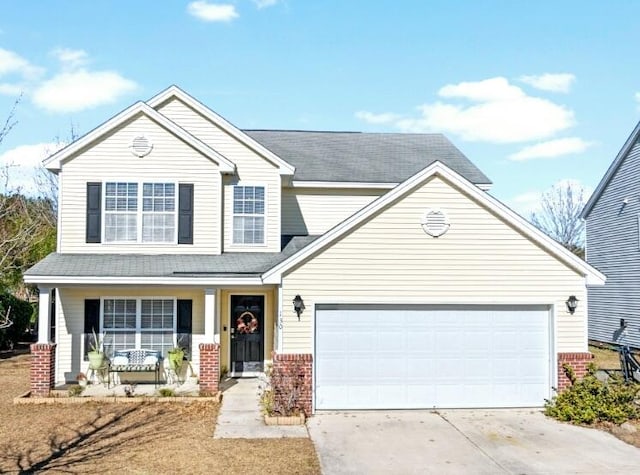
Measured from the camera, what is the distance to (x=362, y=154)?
19.5m

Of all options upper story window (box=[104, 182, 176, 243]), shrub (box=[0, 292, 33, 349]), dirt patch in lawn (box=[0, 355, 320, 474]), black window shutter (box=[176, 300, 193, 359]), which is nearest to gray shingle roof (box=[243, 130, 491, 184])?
upper story window (box=[104, 182, 176, 243])

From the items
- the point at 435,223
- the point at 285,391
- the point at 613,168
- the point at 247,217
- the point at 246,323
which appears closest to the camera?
the point at 285,391

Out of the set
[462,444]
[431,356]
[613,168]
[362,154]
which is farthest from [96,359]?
[613,168]

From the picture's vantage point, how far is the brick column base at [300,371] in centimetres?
1188

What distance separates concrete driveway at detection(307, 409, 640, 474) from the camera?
8.85 metres

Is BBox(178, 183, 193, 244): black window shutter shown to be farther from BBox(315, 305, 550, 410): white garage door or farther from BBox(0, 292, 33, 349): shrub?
BBox(0, 292, 33, 349): shrub

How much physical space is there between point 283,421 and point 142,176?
23.5 ft

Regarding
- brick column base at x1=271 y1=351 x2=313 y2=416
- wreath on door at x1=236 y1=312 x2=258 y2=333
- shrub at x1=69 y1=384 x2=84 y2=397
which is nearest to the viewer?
brick column base at x1=271 y1=351 x2=313 y2=416

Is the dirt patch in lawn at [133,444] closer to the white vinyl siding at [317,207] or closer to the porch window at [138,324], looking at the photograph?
the porch window at [138,324]

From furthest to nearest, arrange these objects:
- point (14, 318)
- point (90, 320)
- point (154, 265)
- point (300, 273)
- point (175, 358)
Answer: point (14, 318), point (90, 320), point (175, 358), point (154, 265), point (300, 273)

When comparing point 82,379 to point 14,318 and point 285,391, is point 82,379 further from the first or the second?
point 14,318

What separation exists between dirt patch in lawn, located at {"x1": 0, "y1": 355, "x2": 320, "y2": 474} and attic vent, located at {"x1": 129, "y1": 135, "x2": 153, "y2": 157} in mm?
5929

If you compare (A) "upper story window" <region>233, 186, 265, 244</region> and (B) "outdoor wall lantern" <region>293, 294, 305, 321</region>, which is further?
(A) "upper story window" <region>233, 186, 265, 244</region>

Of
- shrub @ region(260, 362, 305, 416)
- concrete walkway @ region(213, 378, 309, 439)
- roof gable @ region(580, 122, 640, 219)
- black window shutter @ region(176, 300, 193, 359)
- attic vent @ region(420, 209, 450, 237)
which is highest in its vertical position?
roof gable @ region(580, 122, 640, 219)
